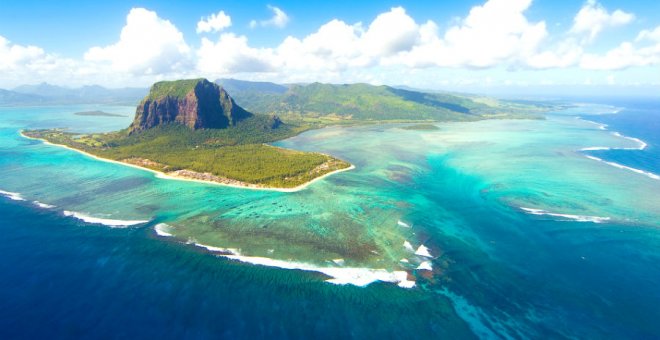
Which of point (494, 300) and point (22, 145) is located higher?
point (22, 145)

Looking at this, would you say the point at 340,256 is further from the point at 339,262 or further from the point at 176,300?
the point at 176,300

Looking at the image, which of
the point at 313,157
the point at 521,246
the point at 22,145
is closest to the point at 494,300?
the point at 521,246

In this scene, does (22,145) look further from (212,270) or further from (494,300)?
(494,300)

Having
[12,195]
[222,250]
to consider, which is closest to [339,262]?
[222,250]

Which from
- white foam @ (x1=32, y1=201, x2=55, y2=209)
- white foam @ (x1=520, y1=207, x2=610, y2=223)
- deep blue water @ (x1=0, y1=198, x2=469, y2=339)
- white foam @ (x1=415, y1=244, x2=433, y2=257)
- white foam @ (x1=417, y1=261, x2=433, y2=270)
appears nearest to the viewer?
deep blue water @ (x1=0, y1=198, x2=469, y2=339)

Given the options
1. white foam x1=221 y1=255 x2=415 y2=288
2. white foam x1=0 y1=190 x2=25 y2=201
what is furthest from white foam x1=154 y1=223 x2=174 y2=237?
white foam x1=0 y1=190 x2=25 y2=201

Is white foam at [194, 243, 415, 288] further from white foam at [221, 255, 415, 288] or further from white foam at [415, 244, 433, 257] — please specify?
white foam at [415, 244, 433, 257]
